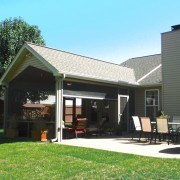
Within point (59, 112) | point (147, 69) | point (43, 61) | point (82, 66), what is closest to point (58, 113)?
point (59, 112)

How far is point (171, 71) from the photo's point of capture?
1892 cm

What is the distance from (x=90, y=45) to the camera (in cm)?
2391

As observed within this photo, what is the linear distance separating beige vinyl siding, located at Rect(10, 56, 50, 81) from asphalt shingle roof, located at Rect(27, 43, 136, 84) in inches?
22.3

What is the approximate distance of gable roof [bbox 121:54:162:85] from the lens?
848 inches

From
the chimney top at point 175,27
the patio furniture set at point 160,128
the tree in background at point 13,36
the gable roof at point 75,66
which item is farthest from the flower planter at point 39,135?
the tree in background at point 13,36

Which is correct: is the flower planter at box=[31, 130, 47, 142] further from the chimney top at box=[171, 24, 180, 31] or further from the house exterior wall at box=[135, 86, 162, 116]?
the chimney top at box=[171, 24, 180, 31]

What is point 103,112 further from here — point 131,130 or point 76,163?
point 76,163

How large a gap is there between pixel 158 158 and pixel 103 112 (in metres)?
11.9

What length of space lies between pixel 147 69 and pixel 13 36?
1168 centimetres

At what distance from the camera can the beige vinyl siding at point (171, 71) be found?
1864 cm

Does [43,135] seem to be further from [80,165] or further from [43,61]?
[80,165]

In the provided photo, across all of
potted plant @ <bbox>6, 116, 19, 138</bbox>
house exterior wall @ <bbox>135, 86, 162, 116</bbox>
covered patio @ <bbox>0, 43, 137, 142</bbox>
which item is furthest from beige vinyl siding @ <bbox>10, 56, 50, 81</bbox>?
house exterior wall @ <bbox>135, 86, 162, 116</bbox>

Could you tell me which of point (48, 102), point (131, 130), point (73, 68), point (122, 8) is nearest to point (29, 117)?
point (48, 102)

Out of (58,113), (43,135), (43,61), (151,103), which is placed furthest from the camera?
(151,103)
